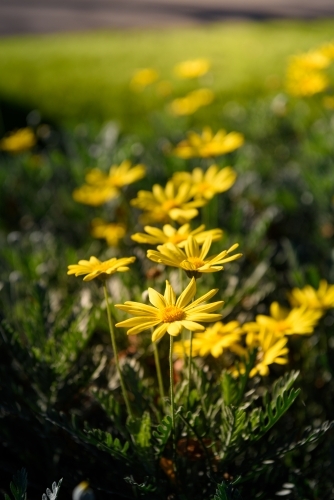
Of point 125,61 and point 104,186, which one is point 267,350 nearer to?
A: point 104,186

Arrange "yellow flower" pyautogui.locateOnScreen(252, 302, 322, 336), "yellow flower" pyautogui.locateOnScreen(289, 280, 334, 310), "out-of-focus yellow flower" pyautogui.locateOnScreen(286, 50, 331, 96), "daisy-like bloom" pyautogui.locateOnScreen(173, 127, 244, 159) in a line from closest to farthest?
"yellow flower" pyautogui.locateOnScreen(252, 302, 322, 336) < "yellow flower" pyautogui.locateOnScreen(289, 280, 334, 310) < "daisy-like bloom" pyautogui.locateOnScreen(173, 127, 244, 159) < "out-of-focus yellow flower" pyautogui.locateOnScreen(286, 50, 331, 96)

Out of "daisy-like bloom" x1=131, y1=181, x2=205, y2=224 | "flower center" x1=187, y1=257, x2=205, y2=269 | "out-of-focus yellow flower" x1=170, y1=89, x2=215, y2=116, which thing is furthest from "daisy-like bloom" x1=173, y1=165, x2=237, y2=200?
"out-of-focus yellow flower" x1=170, y1=89, x2=215, y2=116

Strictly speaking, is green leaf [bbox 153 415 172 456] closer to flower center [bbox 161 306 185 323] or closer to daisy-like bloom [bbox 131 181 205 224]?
flower center [bbox 161 306 185 323]

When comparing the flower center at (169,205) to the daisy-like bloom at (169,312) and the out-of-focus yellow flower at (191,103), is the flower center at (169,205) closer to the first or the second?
the daisy-like bloom at (169,312)

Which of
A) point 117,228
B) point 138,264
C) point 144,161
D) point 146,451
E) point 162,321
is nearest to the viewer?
point 162,321

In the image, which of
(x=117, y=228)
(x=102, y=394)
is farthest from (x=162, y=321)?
(x=117, y=228)

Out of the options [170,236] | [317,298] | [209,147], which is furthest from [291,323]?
[209,147]

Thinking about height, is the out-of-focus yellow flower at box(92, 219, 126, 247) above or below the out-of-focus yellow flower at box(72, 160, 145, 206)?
below

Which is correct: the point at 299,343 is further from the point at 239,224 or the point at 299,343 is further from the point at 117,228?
the point at 117,228
